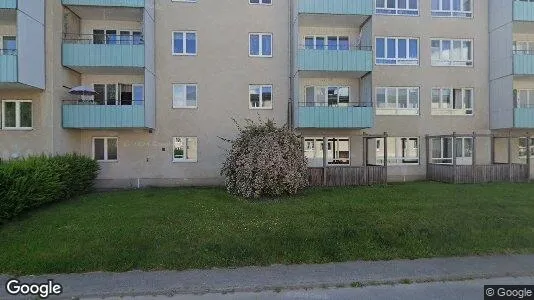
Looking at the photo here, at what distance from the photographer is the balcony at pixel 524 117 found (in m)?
16.9

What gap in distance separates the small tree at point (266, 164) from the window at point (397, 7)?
936 cm

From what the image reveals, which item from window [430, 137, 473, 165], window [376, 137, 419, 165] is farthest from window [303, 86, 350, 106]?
window [430, 137, 473, 165]

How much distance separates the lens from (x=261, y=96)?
17.4m

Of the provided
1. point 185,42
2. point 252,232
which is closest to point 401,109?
point 185,42

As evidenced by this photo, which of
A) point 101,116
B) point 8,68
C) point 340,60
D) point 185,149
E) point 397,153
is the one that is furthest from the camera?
point 397,153

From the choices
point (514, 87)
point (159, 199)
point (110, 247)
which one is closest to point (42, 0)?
point (159, 199)

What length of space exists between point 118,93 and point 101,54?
214 cm

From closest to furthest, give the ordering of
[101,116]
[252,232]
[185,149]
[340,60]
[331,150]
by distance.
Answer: [252,232]
[101,116]
[340,60]
[185,149]
[331,150]

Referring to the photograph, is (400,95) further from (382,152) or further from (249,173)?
(249,173)

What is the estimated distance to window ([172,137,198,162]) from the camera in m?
17.1

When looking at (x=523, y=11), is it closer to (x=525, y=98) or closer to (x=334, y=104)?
(x=525, y=98)

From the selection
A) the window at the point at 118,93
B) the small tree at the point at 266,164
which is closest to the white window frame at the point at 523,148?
the small tree at the point at 266,164

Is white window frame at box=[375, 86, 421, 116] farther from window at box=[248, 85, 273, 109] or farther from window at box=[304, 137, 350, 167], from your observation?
window at box=[248, 85, 273, 109]

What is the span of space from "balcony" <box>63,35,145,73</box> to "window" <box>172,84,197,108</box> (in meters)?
1.87
